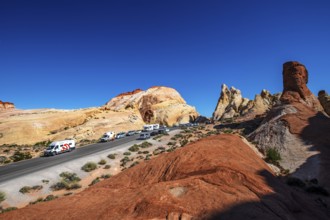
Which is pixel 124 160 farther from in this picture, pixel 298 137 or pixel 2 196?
pixel 298 137

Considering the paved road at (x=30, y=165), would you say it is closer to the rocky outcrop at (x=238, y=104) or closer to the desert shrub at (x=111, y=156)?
the desert shrub at (x=111, y=156)

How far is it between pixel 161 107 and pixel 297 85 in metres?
74.6

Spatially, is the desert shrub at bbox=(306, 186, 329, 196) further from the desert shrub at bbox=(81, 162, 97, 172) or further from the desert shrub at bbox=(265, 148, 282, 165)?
the desert shrub at bbox=(81, 162, 97, 172)

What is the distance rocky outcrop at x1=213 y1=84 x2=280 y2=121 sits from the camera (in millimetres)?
81081

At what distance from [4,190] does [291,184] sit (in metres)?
24.0

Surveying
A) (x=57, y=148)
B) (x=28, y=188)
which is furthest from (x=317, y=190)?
(x=57, y=148)

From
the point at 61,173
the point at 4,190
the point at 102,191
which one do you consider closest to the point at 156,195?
the point at 102,191

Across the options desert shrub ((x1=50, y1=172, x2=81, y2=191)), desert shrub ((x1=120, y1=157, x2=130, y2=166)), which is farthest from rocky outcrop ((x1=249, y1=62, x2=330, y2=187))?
desert shrub ((x1=50, y1=172, x2=81, y2=191))

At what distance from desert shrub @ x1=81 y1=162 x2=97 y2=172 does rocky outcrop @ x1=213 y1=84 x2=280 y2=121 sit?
58.2 meters

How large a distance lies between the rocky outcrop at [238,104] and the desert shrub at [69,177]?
61554 millimetres

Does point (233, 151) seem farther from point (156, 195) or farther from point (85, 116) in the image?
point (85, 116)

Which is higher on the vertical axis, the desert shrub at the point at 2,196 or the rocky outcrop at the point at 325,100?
the rocky outcrop at the point at 325,100

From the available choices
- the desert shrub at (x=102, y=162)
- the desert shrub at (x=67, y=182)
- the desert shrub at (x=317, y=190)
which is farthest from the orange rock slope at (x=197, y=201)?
the desert shrub at (x=102, y=162)

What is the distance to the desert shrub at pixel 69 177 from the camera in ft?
82.2
